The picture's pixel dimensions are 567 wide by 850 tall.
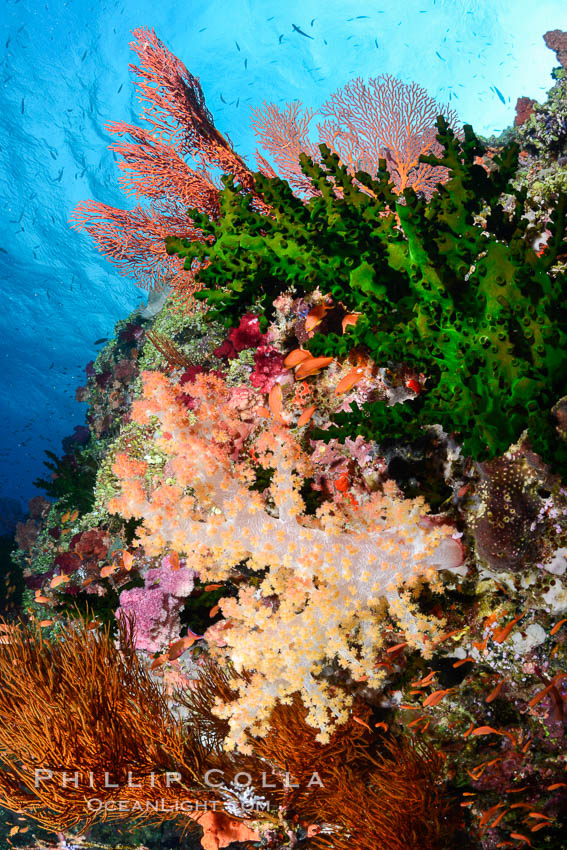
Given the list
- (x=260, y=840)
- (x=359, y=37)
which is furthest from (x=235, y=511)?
(x=359, y=37)

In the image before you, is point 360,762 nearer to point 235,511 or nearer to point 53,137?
point 235,511

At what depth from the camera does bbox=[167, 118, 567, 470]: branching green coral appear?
2066 millimetres

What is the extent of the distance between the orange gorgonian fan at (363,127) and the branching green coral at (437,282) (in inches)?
170

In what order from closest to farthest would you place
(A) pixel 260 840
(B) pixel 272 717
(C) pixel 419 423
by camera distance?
(C) pixel 419 423 < (B) pixel 272 717 < (A) pixel 260 840

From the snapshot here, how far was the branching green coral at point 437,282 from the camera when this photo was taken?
6.78 ft

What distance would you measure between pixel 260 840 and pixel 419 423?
3877 millimetres

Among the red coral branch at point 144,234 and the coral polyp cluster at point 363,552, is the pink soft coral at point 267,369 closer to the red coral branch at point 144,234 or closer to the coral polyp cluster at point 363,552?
the coral polyp cluster at point 363,552

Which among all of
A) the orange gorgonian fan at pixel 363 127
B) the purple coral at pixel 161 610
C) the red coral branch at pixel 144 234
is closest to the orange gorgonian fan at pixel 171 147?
the red coral branch at pixel 144 234

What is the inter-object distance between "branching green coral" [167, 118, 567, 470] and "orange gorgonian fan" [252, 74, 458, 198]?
433 cm

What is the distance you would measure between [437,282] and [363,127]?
5541 mm

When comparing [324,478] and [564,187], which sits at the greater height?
[564,187]

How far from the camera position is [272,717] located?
334 cm

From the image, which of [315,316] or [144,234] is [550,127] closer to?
[315,316]

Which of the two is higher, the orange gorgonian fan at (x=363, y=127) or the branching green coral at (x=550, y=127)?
the orange gorgonian fan at (x=363, y=127)
